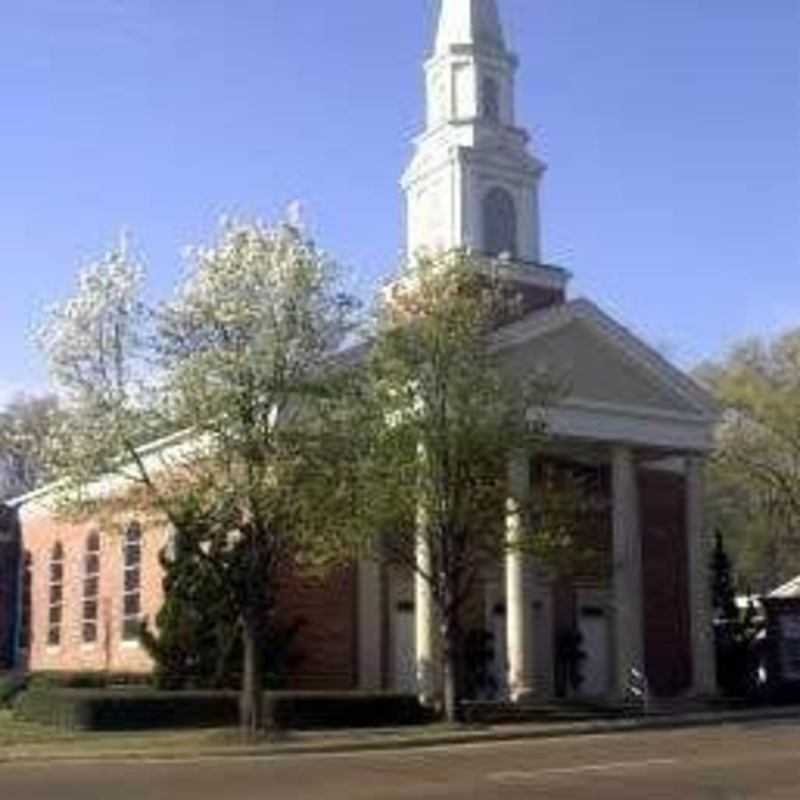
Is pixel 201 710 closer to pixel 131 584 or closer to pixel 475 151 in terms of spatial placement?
pixel 131 584

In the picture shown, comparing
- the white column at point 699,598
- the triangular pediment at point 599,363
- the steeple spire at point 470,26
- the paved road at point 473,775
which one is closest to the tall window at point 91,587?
the triangular pediment at point 599,363

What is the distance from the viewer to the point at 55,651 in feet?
→ 197

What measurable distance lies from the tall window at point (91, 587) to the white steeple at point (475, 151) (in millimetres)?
14595

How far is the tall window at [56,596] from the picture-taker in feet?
198

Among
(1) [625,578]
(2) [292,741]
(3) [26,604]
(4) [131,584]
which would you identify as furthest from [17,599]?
(2) [292,741]

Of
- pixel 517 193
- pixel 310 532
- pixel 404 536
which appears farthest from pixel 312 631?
pixel 517 193

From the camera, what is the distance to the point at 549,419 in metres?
46.5

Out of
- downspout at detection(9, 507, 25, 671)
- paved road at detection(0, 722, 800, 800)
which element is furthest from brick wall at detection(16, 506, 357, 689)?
paved road at detection(0, 722, 800, 800)

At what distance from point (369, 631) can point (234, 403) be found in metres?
13.3

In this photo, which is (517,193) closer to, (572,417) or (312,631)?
(572,417)

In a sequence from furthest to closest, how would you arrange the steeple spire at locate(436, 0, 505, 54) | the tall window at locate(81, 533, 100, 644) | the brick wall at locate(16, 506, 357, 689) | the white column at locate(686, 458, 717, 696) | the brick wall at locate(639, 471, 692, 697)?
1. the tall window at locate(81, 533, 100, 644)
2. the brick wall at locate(639, 471, 692, 697)
3. the steeple spire at locate(436, 0, 505, 54)
4. the white column at locate(686, 458, 717, 696)
5. the brick wall at locate(16, 506, 357, 689)

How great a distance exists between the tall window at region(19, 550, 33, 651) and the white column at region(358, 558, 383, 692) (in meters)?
21.1

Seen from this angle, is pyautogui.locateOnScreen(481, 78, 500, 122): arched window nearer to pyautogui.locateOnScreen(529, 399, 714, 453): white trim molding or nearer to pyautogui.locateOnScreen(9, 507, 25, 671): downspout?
pyautogui.locateOnScreen(529, 399, 714, 453): white trim molding

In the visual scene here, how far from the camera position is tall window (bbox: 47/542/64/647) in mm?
60350
